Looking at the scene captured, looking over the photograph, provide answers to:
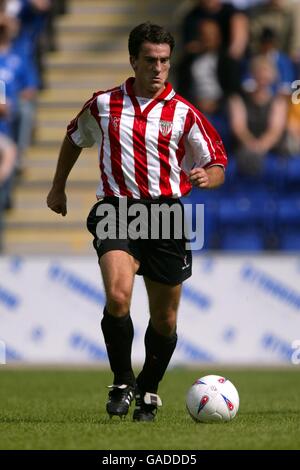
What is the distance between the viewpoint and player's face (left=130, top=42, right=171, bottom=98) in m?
6.58

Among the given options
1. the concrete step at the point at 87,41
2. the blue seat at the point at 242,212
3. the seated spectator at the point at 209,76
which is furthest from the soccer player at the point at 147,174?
the concrete step at the point at 87,41

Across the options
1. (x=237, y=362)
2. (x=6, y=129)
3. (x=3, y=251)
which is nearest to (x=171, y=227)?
(x=237, y=362)

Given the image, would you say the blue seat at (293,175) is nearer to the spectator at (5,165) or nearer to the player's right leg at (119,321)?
the spectator at (5,165)

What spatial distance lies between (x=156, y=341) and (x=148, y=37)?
175 centimetres

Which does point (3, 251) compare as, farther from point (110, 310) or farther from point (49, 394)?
point (110, 310)

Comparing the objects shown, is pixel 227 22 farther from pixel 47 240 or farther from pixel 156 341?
pixel 156 341

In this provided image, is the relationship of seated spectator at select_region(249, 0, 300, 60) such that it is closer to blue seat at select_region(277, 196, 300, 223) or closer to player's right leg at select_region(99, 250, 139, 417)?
blue seat at select_region(277, 196, 300, 223)

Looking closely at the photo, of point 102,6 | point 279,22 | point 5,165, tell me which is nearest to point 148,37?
point 5,165

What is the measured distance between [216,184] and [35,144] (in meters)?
10.3

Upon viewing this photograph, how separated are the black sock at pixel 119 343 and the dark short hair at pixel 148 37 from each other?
1.51 meters

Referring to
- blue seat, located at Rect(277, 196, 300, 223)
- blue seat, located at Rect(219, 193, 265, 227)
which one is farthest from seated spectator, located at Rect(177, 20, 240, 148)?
blue seat, located at Rect(277, 196, 300, 223)

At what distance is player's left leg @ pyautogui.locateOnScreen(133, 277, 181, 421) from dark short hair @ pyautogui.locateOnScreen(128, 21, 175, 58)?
133 cm

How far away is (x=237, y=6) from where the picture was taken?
16078 millimetres

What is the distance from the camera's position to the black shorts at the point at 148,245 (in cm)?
659
